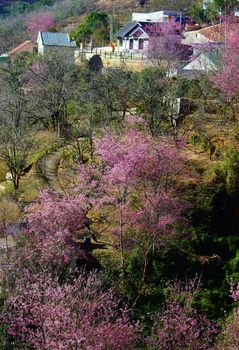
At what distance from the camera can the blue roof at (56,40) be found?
42.6 meters

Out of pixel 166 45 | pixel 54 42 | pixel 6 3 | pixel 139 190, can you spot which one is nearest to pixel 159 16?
pixel 54 42

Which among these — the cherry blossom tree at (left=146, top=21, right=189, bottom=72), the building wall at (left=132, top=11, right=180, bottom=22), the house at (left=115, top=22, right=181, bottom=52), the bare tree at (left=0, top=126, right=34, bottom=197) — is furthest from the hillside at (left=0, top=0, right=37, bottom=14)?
the bare tree at (left=0, top=126, right=34, bottom=197)

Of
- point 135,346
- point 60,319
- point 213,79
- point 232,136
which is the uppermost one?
point 213,79

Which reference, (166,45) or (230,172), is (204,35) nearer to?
(166,45)

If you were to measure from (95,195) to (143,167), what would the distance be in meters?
1.67

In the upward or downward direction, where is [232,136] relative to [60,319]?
upward

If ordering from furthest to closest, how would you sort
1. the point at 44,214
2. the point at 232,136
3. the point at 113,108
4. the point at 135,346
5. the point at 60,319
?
the point at 113,108
the point at 232,136
the point at 44,214
the point at 135,346
the point at 60,319

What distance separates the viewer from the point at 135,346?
11328mm

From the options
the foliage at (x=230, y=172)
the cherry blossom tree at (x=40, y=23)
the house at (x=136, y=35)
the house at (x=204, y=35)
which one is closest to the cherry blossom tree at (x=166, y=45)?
the house at (x=136, y=35)

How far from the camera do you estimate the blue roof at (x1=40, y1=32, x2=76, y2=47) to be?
140 feet

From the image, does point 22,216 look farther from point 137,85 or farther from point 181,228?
point 137,85

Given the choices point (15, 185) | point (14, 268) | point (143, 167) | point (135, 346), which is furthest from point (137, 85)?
point (135, 346)

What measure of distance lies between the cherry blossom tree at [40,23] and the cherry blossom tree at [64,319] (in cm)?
4667

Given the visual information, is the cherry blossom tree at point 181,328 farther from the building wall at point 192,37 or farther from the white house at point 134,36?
the white house at point 134,36
